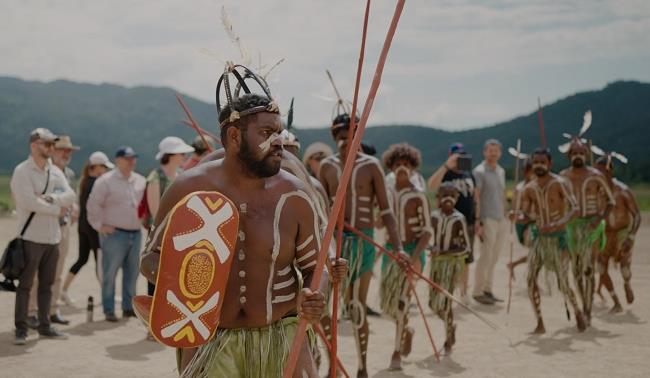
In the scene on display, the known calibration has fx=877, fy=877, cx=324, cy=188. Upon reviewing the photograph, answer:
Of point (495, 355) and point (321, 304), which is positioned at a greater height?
point (321, 304)

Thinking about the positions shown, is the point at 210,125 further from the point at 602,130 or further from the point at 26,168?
the point at 26,168

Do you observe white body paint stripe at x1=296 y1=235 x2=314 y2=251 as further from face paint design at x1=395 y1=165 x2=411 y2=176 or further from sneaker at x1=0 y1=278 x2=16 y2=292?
sneaker at x1=0 y1=278 x2=16 y2=292

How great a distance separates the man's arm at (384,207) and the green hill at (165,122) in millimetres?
60824

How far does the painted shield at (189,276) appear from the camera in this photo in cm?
345

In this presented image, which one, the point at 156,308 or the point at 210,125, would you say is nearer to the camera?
the point at 156,308

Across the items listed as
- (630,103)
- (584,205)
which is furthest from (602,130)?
(584,205)

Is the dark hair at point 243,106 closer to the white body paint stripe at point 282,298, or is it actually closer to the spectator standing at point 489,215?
the white body paint stripe at point 282,298

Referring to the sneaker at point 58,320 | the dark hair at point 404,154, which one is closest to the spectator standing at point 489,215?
the dark hair at point 404,154

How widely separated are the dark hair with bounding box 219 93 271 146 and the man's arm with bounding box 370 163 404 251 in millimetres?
3231

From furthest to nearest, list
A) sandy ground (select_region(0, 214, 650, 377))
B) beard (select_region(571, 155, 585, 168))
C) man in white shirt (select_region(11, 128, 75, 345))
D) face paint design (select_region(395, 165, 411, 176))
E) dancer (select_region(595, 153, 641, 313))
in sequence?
dancer (select_region(595, 153, 641, 313)), beard (select_region(571, 155, 585, 168)), man in white shirt (select_region(11, 128, 75, 345)), face paint design (select_region(395, 165, 411, 176)), sandy ground (select_region(0, 214, 650, 377))

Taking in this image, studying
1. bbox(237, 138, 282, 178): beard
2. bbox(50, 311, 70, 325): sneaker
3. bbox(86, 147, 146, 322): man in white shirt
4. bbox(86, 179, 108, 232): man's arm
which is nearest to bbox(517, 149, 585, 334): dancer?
bbox(86, 147, 146, 322): man in white shirt

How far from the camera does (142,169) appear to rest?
Result: 110 meters

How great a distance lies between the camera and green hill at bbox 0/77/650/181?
3760 inches

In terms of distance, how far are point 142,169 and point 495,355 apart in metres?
105
